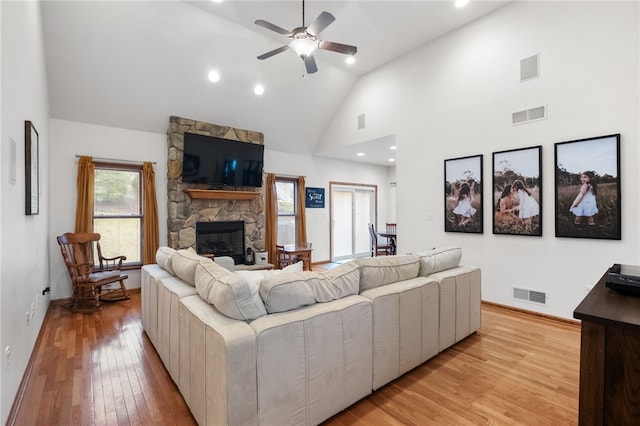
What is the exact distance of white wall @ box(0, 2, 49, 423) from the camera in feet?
6.04

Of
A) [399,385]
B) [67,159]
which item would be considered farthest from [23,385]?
[67,159]

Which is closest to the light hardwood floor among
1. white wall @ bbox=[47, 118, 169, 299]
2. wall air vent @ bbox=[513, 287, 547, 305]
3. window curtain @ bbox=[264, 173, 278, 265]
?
wall air vent @ bbox=[513, 287, 547, 305]

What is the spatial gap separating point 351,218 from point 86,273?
5967 millimetres

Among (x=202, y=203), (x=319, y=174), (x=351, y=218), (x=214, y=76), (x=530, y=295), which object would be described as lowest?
(x=530, y=295)

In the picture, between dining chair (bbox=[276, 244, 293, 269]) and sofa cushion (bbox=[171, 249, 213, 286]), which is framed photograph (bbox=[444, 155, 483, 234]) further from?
sofa cushion (bbox=[171, 249, 213, 286])

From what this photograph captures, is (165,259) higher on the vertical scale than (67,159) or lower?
lower

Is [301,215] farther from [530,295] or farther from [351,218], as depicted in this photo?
[530,295]

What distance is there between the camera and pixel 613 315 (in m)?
1.11

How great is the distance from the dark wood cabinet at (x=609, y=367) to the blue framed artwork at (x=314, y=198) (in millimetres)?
6253

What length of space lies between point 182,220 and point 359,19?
4.25 meters

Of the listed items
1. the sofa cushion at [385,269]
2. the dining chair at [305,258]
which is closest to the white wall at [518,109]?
the dining chair at [305,258]

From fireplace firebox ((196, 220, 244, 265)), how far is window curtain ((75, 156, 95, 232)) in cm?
160

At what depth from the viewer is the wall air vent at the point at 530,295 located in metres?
3.71

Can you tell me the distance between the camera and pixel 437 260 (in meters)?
2.87
